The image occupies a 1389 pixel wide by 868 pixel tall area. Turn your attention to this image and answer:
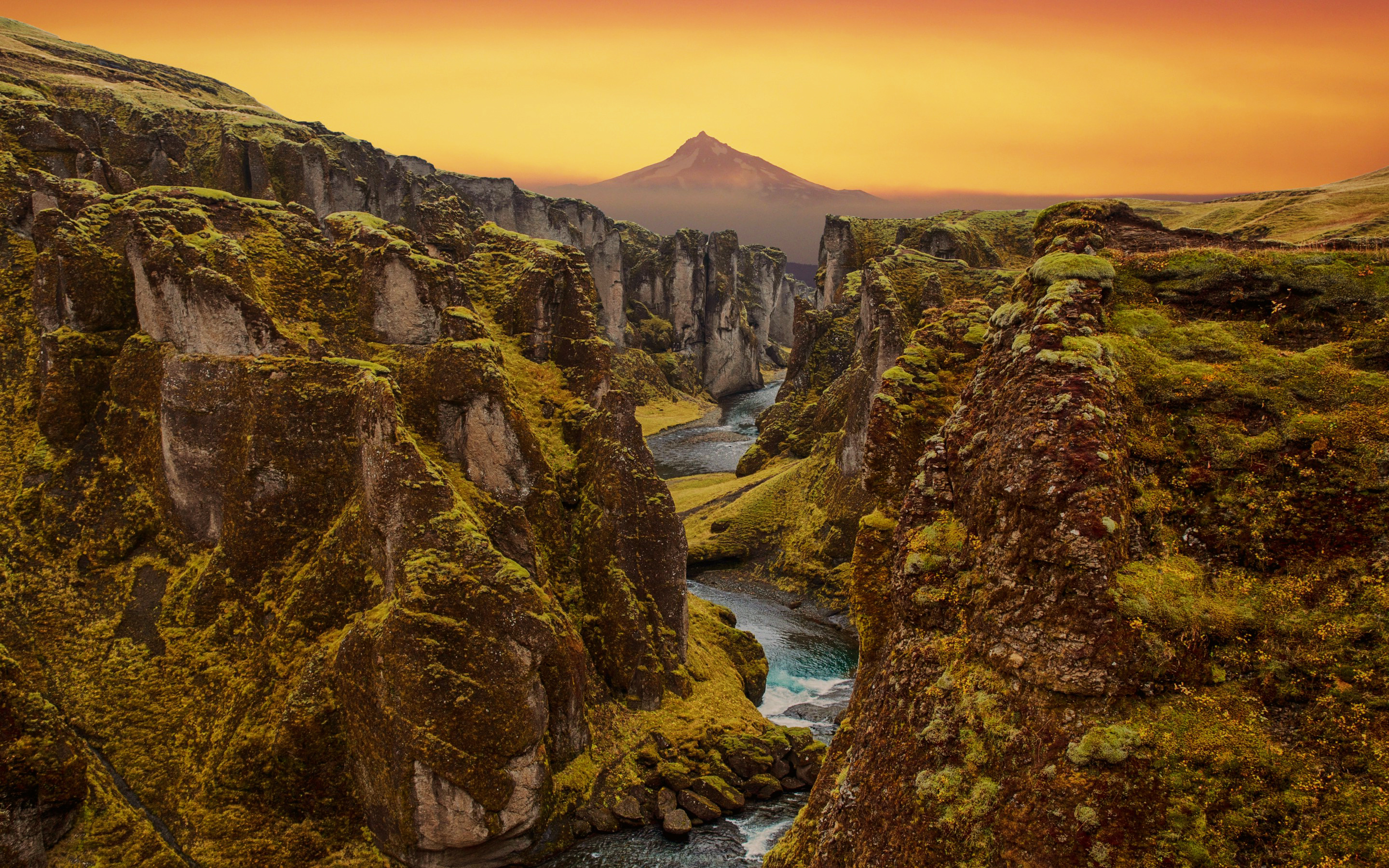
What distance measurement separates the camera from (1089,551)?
12.7m

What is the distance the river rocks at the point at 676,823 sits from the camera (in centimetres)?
3081

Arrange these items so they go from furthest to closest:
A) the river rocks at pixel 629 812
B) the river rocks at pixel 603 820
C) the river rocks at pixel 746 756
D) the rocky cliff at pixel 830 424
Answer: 1. the rocky cliff at pixel 830 424
2. the river rocks at pixel 746 756
3. the river rocks at pixel 629 812
4. the river rocks at pixel 603 820

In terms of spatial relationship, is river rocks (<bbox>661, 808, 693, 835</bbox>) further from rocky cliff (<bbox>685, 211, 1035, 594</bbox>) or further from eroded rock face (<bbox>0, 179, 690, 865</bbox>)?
rocky cliff (<bbox>685, 211, 1035, 594</bbox>)

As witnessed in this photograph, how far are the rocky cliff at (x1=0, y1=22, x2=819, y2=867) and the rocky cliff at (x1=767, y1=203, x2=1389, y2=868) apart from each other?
1562cm

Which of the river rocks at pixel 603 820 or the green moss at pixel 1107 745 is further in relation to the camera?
the river rocks at pixel 603 820

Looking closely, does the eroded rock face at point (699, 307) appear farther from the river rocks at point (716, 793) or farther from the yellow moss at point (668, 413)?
the river rocks at point (716, 793)

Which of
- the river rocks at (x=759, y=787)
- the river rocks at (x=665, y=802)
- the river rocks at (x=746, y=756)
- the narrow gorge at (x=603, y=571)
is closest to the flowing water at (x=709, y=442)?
the narrow gorge at (x=603, y=571)

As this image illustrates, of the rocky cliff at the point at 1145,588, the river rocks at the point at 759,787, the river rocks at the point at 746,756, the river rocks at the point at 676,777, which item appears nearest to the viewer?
the rocky cliff at the point at 1145,588

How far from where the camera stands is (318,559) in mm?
29531

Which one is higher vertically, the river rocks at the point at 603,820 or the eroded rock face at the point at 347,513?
the eroded rock face at the point at 347,513

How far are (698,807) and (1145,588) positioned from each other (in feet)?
80.5

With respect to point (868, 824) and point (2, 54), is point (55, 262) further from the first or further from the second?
point (2, 54)

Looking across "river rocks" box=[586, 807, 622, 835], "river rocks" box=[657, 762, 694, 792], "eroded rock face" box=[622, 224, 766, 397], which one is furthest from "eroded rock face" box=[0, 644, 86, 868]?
"eroded rock face" box=[622, 224, 766, 397]

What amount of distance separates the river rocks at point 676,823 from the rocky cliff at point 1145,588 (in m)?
14.9
